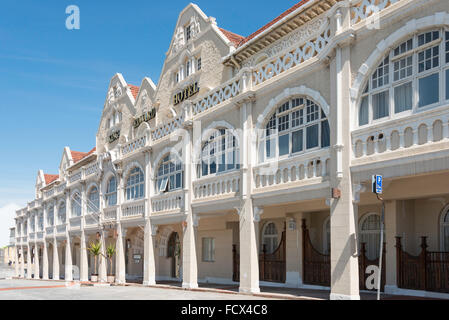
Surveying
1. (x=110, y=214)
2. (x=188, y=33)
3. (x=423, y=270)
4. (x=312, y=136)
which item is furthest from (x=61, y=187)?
(x=423, y=270)

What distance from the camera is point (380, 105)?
44.4ft

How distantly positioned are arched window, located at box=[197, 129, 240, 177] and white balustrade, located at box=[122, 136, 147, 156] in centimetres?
650

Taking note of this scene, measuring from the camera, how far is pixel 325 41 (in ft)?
50.1

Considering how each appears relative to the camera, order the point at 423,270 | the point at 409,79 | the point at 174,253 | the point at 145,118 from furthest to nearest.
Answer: the point at 145,118 → the point at 174,253 → the point at 423,270 → the point at 409,79

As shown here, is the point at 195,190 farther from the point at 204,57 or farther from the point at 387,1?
the point at 387,1

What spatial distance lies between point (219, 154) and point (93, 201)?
17083mm

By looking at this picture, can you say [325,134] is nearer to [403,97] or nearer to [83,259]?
[403,97]

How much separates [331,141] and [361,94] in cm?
158

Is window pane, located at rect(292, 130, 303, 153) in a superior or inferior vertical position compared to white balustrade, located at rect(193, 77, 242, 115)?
inferior

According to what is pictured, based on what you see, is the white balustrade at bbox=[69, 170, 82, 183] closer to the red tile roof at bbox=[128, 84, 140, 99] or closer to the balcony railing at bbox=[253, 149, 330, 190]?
the red tile roof at bbox=[128, 84, 140, 99]

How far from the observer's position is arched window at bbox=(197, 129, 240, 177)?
65.4 ft

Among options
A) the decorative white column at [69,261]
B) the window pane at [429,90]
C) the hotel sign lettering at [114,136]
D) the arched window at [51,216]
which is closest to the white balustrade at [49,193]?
the arched window at [51,216]

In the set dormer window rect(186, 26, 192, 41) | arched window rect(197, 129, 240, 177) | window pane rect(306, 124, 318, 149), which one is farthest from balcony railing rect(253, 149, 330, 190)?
dormer window rect(186, 26, 192, 41)

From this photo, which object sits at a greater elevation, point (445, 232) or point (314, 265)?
point (445, 232)
